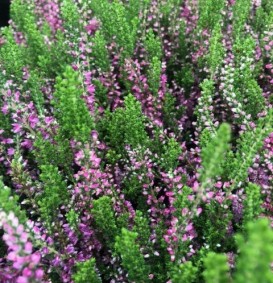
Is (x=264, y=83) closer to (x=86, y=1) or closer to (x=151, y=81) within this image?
(x=151, y=81)

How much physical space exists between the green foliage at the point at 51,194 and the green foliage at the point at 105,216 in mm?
269

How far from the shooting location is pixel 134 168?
312cm

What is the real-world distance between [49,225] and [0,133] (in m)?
1.13

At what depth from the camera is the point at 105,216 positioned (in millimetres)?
2676

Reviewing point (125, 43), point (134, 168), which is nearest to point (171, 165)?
point (134, 168)

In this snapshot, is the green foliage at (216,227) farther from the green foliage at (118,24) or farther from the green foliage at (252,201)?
the green foliage at (118,24)

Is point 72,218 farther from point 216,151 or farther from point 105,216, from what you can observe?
point 216,151

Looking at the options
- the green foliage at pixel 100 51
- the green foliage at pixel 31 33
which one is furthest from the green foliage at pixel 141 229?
the green foliage at pixel 31 33

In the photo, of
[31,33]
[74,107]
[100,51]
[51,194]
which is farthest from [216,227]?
[31,33]

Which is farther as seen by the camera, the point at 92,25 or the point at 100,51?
the point at 92,25

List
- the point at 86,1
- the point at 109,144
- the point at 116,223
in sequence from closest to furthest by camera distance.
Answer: the point at 116,223
the point at 109,144
the point at 86,1

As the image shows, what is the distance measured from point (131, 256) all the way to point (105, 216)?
44cm

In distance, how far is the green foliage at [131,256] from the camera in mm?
2240

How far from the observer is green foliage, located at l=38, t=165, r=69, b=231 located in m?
2.68
